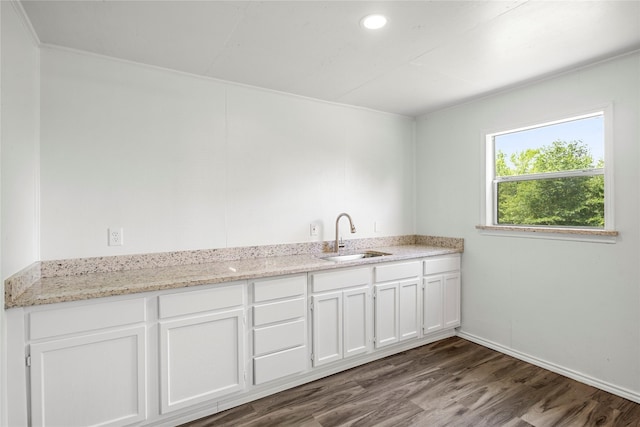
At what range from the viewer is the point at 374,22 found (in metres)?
1.84

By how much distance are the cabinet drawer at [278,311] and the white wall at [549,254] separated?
6.16 ft

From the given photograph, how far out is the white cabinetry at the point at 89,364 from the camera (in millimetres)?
1625

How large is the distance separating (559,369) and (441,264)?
1182 mm

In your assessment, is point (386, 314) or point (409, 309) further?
point (409, 309)

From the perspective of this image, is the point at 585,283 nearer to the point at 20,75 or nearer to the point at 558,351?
the point at 558,351

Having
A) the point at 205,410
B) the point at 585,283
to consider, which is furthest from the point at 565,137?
the point at 205,410

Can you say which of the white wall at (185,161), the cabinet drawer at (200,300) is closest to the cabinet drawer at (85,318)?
the cabinet drawer at (200,300)

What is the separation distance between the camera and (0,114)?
1480 mm

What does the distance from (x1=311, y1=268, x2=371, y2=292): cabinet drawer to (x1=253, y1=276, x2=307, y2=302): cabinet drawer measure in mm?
106

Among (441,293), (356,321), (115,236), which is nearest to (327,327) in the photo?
(356,321)

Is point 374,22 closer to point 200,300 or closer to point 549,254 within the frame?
point 200,300

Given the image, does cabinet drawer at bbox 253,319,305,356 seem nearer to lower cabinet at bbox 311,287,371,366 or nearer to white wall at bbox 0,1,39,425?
lower cabinet at bbox 311,287,371,366

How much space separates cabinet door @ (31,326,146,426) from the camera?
163 cm

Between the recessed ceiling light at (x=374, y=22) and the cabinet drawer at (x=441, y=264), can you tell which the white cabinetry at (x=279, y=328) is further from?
the recessed ceiling light at (x=374, y=22)
